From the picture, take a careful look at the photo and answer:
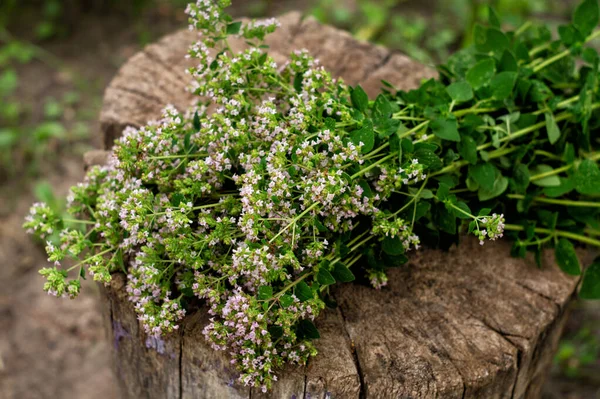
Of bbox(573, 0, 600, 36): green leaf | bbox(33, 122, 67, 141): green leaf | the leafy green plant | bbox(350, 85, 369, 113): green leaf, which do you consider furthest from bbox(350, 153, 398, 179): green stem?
bbox(33, 122, 67, 141): green leaf

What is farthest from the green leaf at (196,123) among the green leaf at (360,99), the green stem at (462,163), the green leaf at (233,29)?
the green stem at (462,163)

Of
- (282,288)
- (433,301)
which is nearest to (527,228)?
(433,301)

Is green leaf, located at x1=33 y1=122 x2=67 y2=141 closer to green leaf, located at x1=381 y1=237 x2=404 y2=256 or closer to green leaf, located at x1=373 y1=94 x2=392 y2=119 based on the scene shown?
green leaf, located at x1=373 y1=94 x2=392 y2=119

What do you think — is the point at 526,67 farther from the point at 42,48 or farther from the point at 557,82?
the point at 42,48

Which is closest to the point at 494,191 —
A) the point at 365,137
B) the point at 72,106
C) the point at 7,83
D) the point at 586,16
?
the point at 365,137

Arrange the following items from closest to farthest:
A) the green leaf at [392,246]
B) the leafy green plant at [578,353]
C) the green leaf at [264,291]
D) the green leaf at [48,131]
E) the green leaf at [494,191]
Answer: the green leaf at [264,291]
the green leaf at [392,246]
the green leaf at [494,191]
the leafy green plant at [578,353]
the green leaf at [48,131]

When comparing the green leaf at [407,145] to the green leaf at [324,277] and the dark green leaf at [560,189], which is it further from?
the dark green leaf at [560,189]
